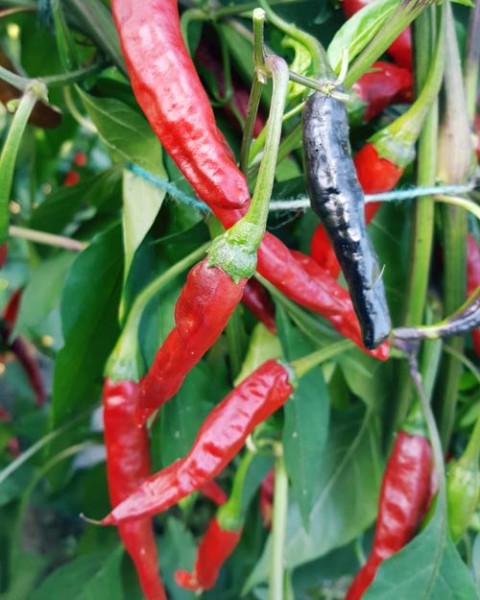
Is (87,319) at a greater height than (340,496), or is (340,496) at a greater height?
(87,319)

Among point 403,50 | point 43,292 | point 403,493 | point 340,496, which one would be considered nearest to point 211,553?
point 340,496

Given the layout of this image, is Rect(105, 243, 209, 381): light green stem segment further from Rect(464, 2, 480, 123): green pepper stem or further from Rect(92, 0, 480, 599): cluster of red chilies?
Rect(464, 2, 480, 123): green pepper stem

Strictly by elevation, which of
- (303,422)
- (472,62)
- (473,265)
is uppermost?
(472,62)

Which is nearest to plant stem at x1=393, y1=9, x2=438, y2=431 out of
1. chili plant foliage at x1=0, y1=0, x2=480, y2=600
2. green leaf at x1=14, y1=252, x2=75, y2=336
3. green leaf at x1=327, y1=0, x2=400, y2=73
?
chili plant foliage at x1=0, y1=0, x2=480, y2=600

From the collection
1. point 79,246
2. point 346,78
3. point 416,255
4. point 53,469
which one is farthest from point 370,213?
point 53,469

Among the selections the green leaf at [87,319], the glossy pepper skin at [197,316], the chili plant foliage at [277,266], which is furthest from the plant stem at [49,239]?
the glossy pepper skin at [197,316]

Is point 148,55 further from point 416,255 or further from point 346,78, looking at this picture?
point 416,255

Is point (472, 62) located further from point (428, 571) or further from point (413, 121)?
point (428, 571)
